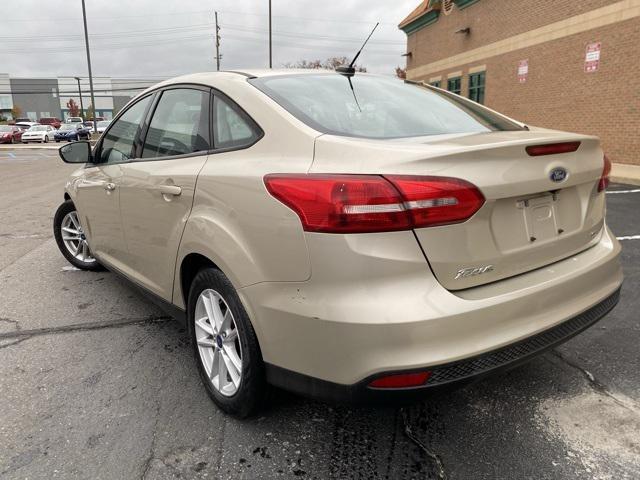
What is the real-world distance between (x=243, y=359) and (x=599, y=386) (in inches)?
75.6

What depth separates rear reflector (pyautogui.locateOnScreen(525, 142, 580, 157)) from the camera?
6.60ft

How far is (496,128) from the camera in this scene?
2.52m

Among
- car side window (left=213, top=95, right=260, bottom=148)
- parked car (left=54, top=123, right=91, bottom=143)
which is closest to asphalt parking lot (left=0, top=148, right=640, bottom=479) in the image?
car side window (left=213, top=95, right=260, bottom=148)

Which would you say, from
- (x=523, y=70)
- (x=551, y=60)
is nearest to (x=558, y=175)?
(x=551, y=60)

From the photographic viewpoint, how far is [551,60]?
49.3 ft

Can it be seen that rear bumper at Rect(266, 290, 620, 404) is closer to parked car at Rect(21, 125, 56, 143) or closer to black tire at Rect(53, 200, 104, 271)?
black tire at Rect(53, 200, 104, 271)

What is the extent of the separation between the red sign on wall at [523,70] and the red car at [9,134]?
36310mm

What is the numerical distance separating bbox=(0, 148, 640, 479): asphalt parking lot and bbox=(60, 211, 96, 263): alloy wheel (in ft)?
4.63

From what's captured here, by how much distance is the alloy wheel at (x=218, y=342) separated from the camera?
2389mm

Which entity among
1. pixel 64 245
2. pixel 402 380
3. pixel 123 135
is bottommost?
pixel 64 245

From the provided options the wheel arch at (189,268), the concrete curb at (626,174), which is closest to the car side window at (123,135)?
the wheel arch at (189,268)

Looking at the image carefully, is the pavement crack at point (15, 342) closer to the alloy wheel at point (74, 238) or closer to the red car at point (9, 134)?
the alloy wheel at point (74, 238)

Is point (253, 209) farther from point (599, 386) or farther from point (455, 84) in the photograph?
point (455, 84)

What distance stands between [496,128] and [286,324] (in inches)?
57.1
